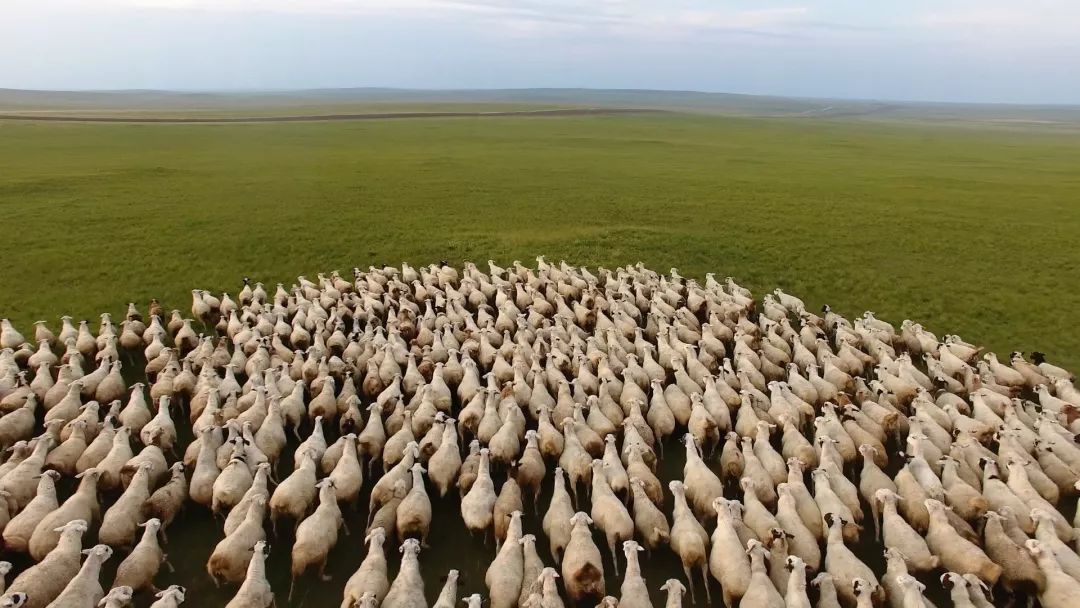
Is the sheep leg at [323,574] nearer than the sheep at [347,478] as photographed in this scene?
Yes

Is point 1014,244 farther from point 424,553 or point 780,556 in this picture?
point 424,553

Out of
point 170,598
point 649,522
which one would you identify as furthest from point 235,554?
point 649,522

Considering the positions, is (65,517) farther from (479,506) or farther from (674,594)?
(674,594)

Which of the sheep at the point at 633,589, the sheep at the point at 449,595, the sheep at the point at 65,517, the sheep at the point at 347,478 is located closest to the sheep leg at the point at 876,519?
the sheep at the point at 633,589

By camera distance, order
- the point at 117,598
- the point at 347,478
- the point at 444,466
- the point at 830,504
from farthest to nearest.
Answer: the point at 444,466, the point at 347,478, the point at 830,504, the point at 117,598

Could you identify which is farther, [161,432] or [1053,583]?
[161,432]

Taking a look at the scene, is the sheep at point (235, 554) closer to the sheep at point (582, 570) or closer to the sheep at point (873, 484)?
the sheep at point (582, 570)

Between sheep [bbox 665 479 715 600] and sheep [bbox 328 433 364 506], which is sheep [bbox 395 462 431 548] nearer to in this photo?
sheep [bbox 328 433 364 506]
